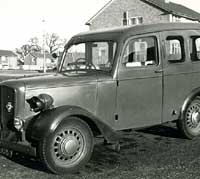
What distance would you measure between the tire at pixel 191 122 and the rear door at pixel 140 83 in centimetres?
61

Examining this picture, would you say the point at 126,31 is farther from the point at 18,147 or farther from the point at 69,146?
the point at 18,147

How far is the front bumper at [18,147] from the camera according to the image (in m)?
4.73

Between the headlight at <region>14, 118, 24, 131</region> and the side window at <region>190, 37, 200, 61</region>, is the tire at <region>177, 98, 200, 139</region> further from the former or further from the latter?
the headlight at <region>14, 118, 24, 131</region>

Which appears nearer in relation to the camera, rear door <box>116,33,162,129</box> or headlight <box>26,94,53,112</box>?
headlight <box>26,94,53,112</box>

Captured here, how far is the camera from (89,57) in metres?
6.20

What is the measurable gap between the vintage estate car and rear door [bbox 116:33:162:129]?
15 millimetres

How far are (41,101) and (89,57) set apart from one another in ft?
5.28

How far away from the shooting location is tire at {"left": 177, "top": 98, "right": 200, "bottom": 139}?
259 inches

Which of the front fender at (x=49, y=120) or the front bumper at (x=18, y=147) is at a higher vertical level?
the front fender at (x=49, y=120)

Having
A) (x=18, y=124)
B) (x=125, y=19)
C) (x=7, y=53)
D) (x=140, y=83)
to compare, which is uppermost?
(x=125, y=19)

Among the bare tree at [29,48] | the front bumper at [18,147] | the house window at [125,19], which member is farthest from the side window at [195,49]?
the bare tree at [29,48]

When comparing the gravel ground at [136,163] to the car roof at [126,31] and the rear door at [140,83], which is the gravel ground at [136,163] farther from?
the car roof at [126,31]

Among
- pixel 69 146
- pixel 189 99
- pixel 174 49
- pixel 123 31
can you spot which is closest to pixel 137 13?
pixel 174 49

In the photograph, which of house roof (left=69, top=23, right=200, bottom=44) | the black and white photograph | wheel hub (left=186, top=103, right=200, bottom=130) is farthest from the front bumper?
wheel hub (left=186, top=103, right=200, bottom=130)
